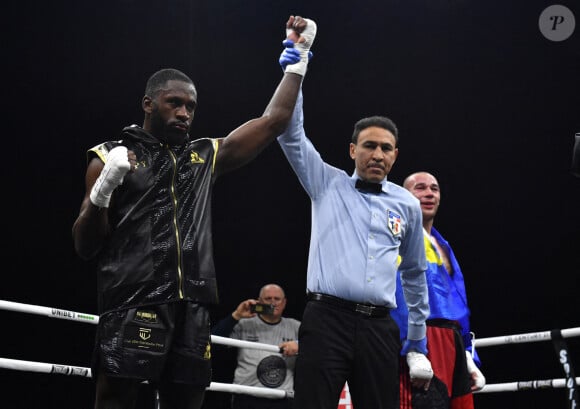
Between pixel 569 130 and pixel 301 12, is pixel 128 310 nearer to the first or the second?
pixel 301 12

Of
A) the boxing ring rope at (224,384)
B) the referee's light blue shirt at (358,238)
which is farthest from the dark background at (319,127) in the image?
the referee's light blue shirt at (358,238)

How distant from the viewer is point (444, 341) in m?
2.79

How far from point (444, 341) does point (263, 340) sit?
2.01m

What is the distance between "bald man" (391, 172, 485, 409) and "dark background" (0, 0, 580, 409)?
9.28 feet

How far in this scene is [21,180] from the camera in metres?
5.75

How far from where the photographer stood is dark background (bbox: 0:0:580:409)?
5328 mm

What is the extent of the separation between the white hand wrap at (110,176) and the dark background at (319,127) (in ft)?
12.1

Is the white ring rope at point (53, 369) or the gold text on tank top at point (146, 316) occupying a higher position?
the gold text on tank top at point (146, 316)

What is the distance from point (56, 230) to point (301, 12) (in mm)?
2507

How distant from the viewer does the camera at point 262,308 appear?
14.2ft

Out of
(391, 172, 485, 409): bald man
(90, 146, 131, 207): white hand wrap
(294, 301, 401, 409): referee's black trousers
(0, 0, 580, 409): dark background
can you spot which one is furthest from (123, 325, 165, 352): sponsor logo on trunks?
(0, 0, 580, 409): dark background

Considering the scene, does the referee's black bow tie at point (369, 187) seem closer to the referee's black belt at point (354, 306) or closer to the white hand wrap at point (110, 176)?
the referee's black belt at point (354, 306)

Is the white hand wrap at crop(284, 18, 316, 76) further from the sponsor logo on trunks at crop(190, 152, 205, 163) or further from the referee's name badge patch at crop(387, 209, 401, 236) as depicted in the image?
the referee's name badge patch at crop(387, 209, 401, 236)

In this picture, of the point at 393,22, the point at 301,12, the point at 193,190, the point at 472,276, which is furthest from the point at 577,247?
the point at 193,190
